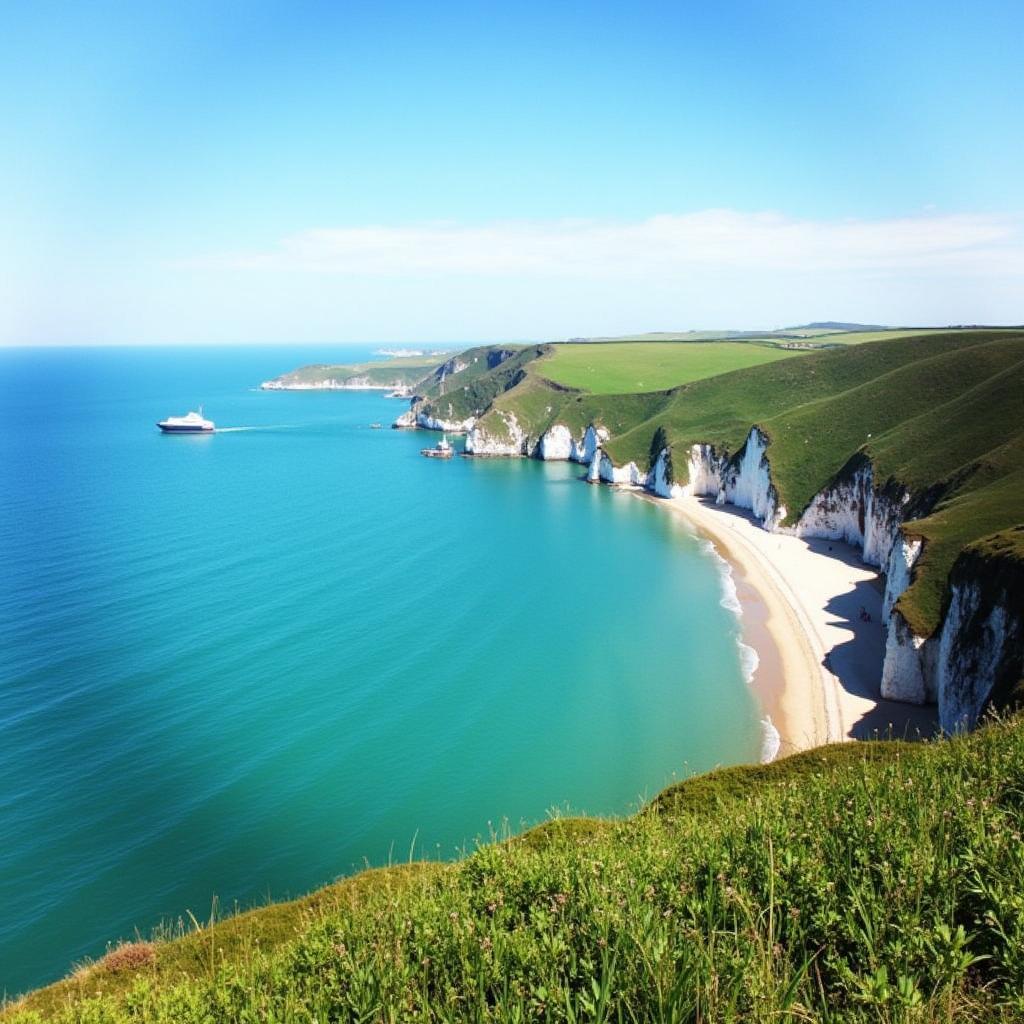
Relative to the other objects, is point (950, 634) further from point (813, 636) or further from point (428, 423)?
point (428, 423)

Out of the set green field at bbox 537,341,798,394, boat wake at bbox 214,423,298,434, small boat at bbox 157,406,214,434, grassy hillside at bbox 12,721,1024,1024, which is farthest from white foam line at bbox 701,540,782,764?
boat wake at bbox 214,423,298,434

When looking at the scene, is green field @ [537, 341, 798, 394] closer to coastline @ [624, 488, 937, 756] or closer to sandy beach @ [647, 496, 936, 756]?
coastline @ [624, 488, 937, 756]

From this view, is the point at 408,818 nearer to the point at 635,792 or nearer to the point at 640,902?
the point at 635,792

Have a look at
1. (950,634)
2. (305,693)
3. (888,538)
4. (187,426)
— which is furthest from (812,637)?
(187,426)

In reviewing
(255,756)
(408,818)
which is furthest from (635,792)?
(255,756)

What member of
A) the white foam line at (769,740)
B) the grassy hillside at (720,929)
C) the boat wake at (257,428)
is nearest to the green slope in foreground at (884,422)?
the white foam line at (769,740)
